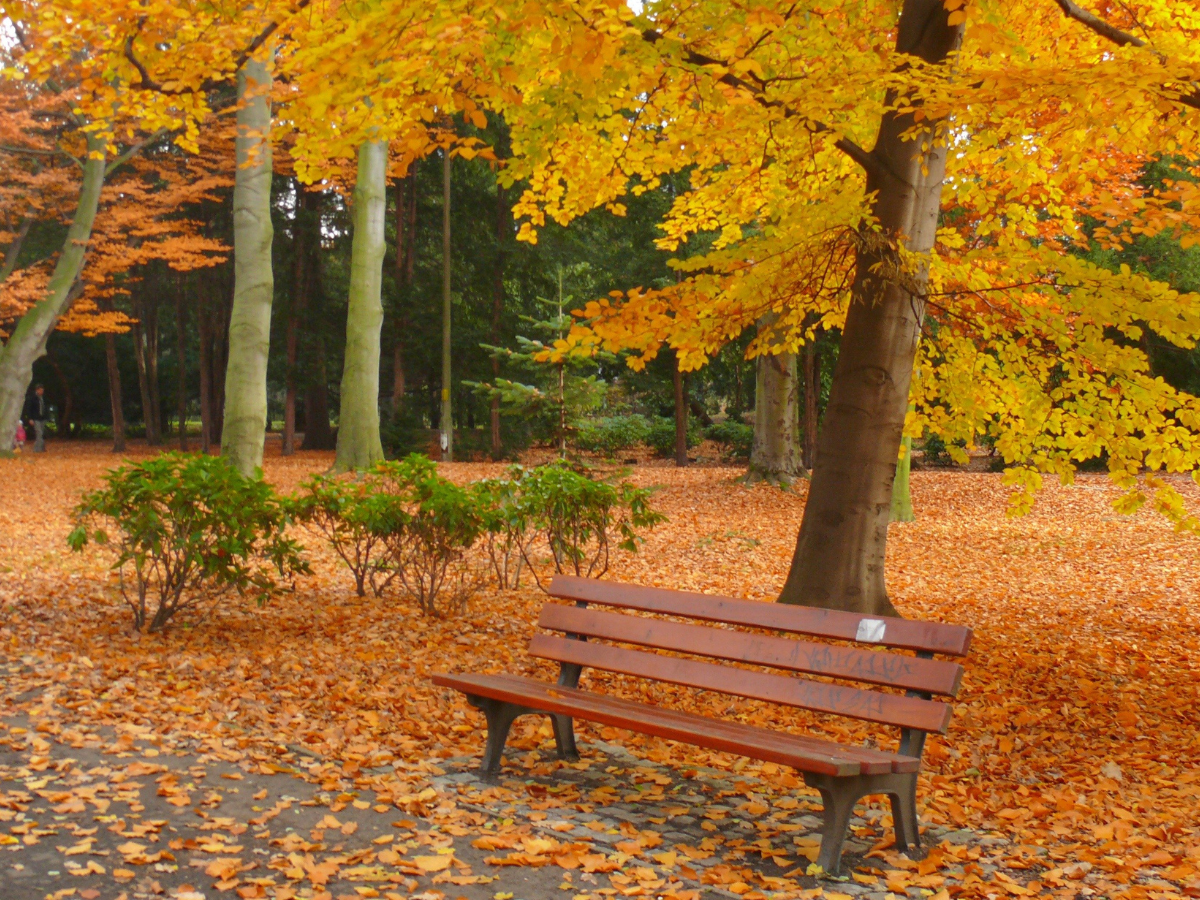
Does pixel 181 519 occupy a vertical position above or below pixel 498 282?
below

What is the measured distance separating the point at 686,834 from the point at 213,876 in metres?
1.52

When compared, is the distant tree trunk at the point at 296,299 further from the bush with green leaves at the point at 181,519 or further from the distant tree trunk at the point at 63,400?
the bush with green leaves at the point at 181,519

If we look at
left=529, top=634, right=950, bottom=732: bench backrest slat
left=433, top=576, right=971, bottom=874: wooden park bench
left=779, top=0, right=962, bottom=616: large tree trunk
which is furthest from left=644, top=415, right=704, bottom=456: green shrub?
left=529, top=634, right=950, bottom=732: bench backrest slat

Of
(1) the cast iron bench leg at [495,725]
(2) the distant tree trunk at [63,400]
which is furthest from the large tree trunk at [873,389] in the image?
(2) the distant tree trunk at [63,400]

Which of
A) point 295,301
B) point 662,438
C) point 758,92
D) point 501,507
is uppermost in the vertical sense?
point 295,301

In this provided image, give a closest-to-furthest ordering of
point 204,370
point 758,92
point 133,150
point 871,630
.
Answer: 1. point 871,630
2. point 758,92
3. point 133,150
4. point 204,370

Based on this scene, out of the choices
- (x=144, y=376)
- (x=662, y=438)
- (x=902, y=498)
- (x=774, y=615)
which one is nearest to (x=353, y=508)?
(x=774, y=615)

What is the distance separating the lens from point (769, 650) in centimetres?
370

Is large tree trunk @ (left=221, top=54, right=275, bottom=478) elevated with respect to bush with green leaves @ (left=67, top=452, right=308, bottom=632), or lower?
elevated

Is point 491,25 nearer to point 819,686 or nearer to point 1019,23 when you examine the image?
point 819,686

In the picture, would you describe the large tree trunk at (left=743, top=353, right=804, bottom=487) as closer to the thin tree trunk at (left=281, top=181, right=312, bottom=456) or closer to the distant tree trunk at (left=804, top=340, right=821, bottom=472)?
the distant tree trunk at (left=804, top=340, right=821, bottom=472)

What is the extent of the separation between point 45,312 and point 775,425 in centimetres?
1404

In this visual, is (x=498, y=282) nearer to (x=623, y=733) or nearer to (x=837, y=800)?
(x=623, y=733)

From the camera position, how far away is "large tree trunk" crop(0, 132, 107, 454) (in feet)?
61.8
